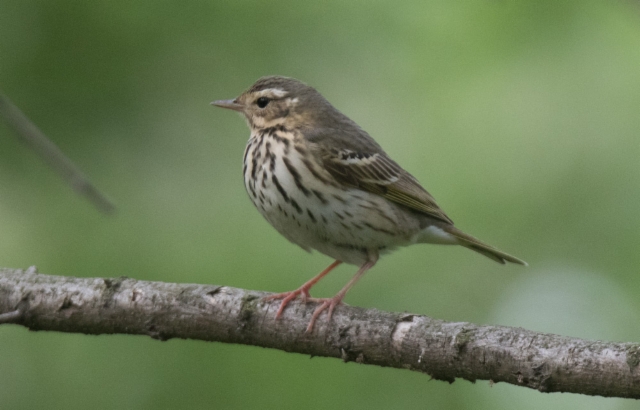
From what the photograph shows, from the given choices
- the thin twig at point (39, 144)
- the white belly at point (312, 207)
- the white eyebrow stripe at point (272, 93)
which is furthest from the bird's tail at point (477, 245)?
the thin twig at point (39, 144)

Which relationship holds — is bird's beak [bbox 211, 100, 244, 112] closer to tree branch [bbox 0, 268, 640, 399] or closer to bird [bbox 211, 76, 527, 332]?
bird [bbox 211, 76, 527, 332]

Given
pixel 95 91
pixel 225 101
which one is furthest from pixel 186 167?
pixel 95 91

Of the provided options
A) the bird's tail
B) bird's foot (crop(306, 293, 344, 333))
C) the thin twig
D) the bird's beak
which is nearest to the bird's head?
the bird's beak

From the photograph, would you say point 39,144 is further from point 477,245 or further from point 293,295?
point 477,245

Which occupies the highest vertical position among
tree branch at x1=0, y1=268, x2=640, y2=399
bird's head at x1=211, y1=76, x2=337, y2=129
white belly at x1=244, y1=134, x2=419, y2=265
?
bird's head at x1=211, y1=76, x2=337, y2=129

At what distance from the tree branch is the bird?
0.29m

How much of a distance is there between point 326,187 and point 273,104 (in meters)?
1.18

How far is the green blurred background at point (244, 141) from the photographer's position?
6.29 m

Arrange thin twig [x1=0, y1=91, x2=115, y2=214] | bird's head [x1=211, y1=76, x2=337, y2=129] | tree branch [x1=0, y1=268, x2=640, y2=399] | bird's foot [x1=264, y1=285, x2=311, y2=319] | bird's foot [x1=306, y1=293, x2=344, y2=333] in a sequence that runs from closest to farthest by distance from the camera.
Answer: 1. thin twig [x1=0, y1=91, x2=115, y2=214]
2. tree branch [x1=0, y1=268, x2=640, y2=399]
3. bird's foot [x1=306, y1=293, x2=344, y2=333]
4. bird's foot [x1=264, y1=285, x2=311, y2=319]
5. bird's head [x1=211, y1=76, x2=337, y2=129]

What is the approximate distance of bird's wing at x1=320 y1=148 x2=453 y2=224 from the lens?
6695 millimetres

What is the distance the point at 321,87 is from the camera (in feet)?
27.4

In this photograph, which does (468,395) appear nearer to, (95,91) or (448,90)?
(448,90)

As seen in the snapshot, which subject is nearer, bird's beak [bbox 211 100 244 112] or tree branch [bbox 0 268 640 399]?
tree branch [bbox 0 268 640 399]

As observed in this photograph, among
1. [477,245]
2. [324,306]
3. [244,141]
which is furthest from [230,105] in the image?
[477,245]
